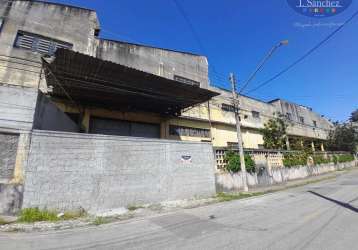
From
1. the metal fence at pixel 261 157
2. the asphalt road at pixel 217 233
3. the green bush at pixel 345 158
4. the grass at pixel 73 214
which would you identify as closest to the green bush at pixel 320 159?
the green bush at pixel 345 158

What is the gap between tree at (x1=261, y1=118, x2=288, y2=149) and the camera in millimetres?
23219

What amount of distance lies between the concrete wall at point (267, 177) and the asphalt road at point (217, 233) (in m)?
5.23

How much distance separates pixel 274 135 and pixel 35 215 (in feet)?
73.9

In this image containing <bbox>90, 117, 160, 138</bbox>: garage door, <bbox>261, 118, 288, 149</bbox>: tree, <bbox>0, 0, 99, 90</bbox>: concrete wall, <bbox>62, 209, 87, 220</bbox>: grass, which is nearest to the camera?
<bbox>62, 209, 87, 220</bbox>: grass

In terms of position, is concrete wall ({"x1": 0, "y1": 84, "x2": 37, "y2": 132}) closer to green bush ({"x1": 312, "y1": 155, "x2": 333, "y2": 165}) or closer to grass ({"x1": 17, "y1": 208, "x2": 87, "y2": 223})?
grass ({"x1": 17, "y1": 208, "x2": 87, "y2": 223})

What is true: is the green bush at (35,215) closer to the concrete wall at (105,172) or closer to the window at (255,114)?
the concrete wall at (105,172)

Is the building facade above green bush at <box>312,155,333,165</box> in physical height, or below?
above

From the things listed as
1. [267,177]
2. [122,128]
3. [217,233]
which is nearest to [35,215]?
[217,233]

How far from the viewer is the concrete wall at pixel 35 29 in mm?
11930

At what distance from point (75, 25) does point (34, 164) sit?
10913 millimetres

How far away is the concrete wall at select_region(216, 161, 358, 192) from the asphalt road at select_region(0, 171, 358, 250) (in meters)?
5.23

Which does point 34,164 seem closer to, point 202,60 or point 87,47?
point 87,47

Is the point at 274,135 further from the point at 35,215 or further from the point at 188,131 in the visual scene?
the point at 35,215

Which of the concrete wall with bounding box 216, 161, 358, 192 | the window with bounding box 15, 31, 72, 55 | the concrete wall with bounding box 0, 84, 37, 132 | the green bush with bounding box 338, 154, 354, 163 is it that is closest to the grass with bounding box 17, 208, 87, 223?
the concrete wall with bounding box 0, 84, 37, 132
